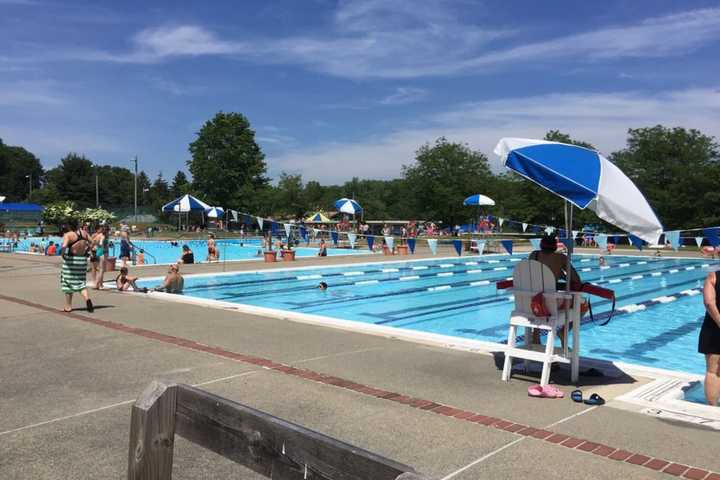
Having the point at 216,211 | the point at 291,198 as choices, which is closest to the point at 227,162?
the point at 291,198

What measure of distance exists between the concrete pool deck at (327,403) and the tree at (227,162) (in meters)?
60.4

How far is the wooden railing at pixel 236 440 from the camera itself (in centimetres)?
182

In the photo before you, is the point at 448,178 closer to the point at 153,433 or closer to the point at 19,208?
the point at 153,433

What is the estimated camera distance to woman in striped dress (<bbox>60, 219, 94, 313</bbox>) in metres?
9.70

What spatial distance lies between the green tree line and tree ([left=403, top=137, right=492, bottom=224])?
0.08 meters

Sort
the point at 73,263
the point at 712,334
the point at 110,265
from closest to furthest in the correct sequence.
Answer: the point at 712,334
the point at 73,263
the point at 110,265

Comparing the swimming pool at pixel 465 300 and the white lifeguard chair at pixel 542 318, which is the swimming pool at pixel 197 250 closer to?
the swimming pool at pixel 465 300

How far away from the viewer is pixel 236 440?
85.9 inches

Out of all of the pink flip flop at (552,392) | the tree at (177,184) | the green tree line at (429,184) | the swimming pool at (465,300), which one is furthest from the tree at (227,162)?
the pink flip flop at (552,392)

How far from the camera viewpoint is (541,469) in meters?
3.73

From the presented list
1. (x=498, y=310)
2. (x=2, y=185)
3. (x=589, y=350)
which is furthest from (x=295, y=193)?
(x=2, y=185)

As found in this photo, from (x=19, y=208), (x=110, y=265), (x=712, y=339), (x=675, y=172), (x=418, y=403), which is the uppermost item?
(x=675, y=172)

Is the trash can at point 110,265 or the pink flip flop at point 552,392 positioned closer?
the pink flip flop at point 552,392

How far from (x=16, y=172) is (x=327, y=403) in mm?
137300
